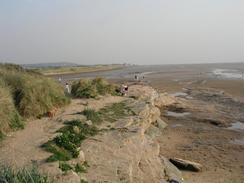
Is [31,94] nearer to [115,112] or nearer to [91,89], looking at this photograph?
[115,112]

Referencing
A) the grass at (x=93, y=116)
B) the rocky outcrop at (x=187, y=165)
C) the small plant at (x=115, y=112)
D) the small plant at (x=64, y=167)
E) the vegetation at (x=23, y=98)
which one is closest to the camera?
the small plant at (x=64, y=167)

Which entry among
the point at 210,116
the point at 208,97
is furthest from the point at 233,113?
the point at 208,97

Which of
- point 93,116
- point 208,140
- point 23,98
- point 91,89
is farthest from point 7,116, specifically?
point 91,89

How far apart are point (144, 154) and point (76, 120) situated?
10.5 ft

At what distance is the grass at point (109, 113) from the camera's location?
14125 mm

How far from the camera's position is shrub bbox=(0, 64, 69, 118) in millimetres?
14195

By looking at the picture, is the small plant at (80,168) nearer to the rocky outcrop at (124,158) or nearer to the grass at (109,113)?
the rocky outcrop at (124,158)

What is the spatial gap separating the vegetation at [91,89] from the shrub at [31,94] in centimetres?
358

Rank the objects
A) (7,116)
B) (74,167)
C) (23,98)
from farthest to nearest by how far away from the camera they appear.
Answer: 1. (23,98)
2. (7,116)
3. (74,167)

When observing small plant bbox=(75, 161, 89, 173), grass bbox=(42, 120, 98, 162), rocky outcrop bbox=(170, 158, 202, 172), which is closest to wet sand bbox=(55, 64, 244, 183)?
rocky outcrop bbox=(170, 158, 202, 172)

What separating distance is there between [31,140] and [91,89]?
401 inches

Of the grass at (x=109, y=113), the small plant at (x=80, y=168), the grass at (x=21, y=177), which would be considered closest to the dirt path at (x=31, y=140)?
the grass at (x=109, y=113)

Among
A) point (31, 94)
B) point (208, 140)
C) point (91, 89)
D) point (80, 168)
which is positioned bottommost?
point (208, 140)

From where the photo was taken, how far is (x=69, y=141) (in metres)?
10.5
